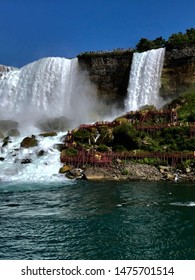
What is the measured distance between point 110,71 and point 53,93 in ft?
36.9

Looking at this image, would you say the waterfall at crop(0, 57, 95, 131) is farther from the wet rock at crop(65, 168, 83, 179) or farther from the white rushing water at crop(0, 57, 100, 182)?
the wet rock at crop(65, 168, 83, 179)

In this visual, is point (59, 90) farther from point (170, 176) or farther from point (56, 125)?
point (170, 176)

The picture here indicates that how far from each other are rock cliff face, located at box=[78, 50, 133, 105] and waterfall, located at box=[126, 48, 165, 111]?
8.49ft

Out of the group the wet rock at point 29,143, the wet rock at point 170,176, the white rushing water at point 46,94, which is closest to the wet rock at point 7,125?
the white rushing water at point 46,94

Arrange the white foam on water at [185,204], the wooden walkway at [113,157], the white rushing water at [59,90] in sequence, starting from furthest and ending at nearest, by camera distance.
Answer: the white rushing water at [59,90] < the wooden walkway at [113,157] < the white foam on water at [185,204]

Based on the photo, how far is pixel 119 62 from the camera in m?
69.1

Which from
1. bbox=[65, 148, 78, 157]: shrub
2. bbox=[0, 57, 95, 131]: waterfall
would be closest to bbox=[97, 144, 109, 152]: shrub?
bbox=[65, 148, 78, 157]: shrub

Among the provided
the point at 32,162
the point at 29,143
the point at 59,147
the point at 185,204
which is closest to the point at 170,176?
the point at 185,204

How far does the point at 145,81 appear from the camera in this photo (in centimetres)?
6412

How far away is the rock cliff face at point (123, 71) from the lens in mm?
63281

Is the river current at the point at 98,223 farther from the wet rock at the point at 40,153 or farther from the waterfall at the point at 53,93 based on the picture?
the waterfall at the point at 53,93

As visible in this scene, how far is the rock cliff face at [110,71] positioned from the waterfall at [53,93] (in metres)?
1.59

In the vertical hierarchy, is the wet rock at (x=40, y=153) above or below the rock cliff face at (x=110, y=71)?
below

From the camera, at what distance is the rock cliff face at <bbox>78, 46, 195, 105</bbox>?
63.3 metres
